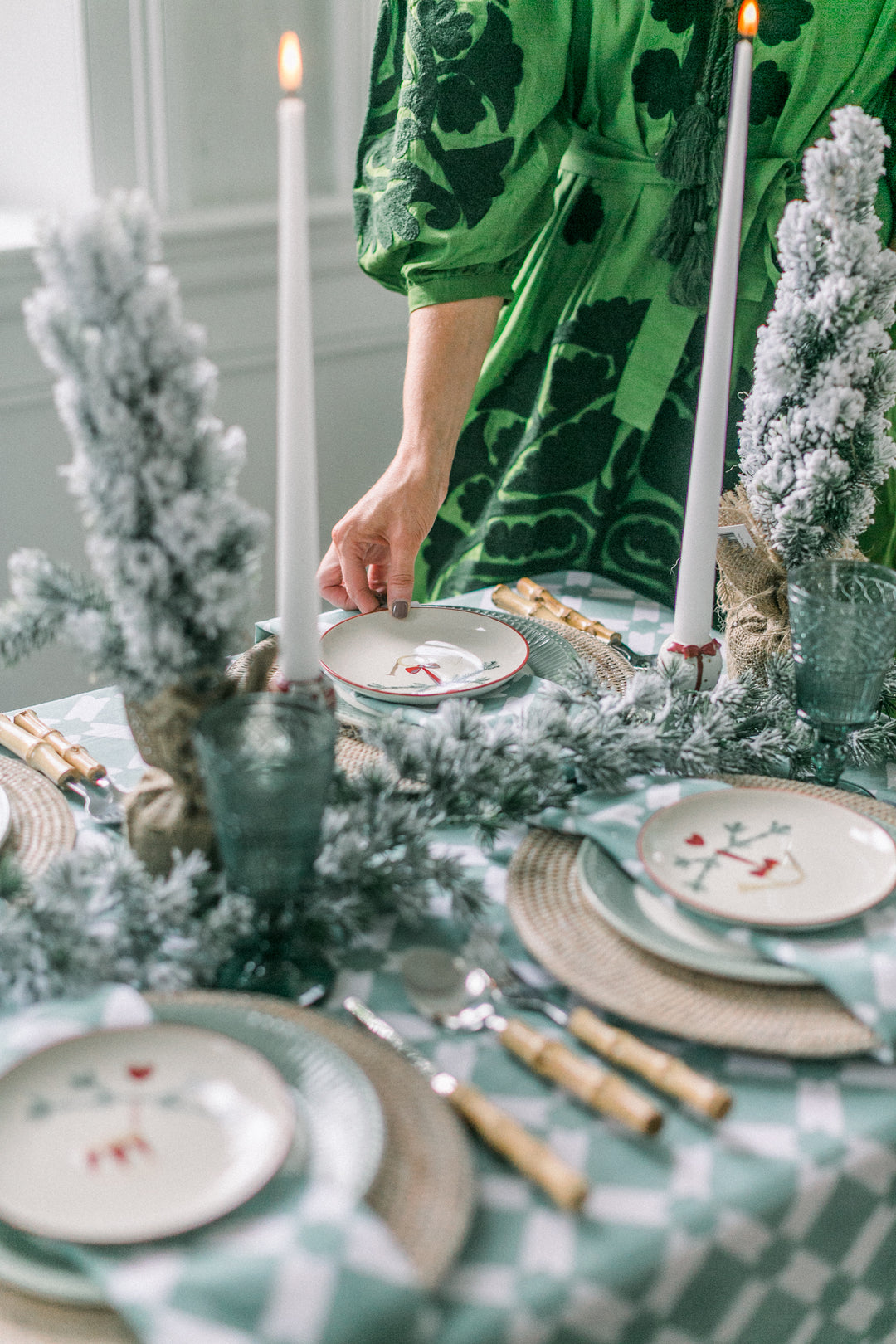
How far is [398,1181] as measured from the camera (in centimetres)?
46

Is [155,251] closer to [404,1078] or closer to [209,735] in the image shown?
[209,735]

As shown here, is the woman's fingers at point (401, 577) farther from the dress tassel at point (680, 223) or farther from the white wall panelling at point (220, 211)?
the white wall panelling at point (220, 211)

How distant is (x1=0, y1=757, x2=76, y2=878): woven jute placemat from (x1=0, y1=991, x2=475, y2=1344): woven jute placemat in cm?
17

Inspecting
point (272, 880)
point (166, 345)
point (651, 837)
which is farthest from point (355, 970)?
point (166, 345)

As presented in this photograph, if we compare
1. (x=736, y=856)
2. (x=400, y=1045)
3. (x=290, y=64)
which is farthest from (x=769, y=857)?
(x=290, y=64)

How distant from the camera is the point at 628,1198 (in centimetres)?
47

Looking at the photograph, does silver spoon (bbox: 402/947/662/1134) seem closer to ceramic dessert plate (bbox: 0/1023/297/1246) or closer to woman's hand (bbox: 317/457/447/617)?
ceramic dessert plate (bbox: 0/1023/297/1246)

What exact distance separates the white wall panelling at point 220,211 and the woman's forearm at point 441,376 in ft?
2.71

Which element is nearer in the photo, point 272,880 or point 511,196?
point 272,880

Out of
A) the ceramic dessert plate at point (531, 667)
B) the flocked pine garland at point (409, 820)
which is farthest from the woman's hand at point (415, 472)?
the flocked pine garland at point (409, 820)

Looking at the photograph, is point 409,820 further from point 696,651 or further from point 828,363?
point 828,363

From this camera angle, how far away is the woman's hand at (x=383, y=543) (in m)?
1.02

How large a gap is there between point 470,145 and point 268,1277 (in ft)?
3.25

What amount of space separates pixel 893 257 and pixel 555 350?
1.72 feet
